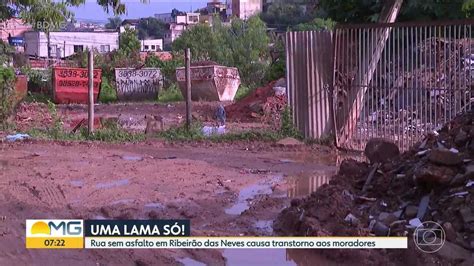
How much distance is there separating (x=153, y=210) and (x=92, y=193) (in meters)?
1.37

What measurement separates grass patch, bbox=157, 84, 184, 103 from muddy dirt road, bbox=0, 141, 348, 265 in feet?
64.5

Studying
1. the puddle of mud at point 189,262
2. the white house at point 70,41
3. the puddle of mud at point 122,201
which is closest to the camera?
the puddle of mud at point 189,262

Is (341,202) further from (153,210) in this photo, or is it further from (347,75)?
(347,75)

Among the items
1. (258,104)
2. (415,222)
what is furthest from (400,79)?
(258,104)

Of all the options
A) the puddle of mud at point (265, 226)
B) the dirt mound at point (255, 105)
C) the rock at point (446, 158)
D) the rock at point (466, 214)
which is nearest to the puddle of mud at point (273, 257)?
the puddle of mud at point (265, 226)

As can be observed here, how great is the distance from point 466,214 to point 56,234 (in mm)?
3597

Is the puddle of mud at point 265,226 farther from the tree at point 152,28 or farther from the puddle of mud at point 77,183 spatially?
the tree at point 152,28

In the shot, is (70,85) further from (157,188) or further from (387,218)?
(387,218)

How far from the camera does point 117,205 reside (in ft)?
29.9

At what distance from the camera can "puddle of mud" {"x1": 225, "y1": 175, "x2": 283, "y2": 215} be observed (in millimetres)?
9158

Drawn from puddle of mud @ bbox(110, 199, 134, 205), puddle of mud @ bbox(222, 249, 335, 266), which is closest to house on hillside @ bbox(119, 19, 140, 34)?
puddle of mud @ bbox(110, 199, 134, 205)

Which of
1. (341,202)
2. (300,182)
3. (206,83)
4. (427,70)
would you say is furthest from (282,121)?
(206,83)

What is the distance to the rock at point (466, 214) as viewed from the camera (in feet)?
22.8

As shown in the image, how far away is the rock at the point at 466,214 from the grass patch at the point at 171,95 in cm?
2736
